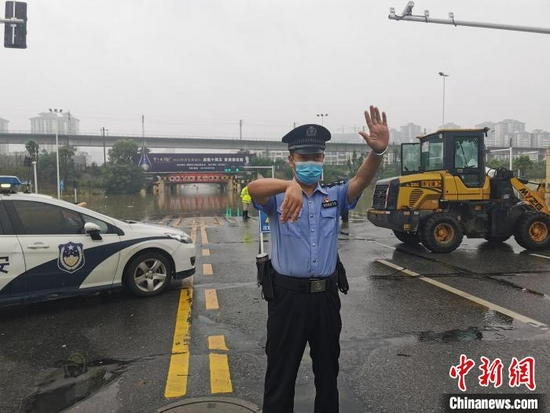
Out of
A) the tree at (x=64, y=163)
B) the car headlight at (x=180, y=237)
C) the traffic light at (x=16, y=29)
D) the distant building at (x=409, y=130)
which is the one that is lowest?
the car headlight at (x=180, y=237)

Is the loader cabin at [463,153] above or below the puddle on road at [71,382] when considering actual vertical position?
above

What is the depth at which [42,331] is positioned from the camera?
4.82 m

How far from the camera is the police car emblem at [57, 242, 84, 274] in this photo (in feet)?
17.6

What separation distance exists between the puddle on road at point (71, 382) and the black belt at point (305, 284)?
1.90 m

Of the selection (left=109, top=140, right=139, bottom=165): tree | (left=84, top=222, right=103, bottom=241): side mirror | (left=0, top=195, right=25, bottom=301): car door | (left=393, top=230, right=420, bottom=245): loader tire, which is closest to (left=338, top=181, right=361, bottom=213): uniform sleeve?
(left=84, top=222, right=103, bottom=241): side mirror

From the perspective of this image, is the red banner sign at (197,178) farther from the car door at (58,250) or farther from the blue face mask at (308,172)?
the blue face mask at (308,172)

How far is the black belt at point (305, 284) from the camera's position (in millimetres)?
2633

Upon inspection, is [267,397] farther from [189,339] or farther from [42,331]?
[42,331]

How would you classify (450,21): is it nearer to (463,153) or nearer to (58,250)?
(463,153)

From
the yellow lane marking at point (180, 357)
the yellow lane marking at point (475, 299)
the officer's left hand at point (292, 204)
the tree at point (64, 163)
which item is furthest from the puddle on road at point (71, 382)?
the tree at point (64, 163)

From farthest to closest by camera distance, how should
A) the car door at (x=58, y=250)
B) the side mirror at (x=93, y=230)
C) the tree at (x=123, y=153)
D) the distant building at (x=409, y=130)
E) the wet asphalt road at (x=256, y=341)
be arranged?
the distant building at (x=409, y=130)
the tree at (x=123, y=153)
the side mirror at (x=93, y=230)
the car door at (x=58, y=250)
the wet asphalt road at (x=256, y=341)

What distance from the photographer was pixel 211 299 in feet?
19.8

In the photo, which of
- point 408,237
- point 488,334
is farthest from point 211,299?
point 408,237

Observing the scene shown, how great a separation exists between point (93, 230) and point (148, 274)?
96cm
